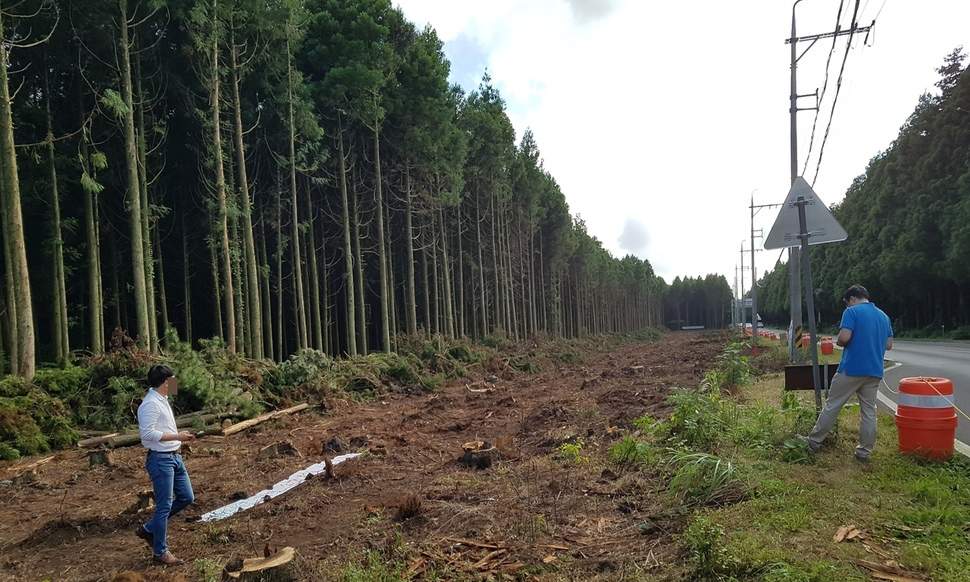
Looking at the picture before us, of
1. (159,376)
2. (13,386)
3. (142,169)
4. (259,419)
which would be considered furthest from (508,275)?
(159,376)

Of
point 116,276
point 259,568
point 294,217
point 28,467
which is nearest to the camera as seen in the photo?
point 259,568

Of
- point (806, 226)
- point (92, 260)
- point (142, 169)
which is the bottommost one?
point (806, 226)

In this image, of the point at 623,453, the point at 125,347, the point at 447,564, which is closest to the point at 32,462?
the point at 125,347

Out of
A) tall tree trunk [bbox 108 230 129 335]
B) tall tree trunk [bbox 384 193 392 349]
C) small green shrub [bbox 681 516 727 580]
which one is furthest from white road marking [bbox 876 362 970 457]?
tall tree trunk [bbox 108 230 129 335]

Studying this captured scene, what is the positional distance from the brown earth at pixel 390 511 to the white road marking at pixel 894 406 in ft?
12.2

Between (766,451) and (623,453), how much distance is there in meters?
1.59

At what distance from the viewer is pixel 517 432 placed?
409 inches

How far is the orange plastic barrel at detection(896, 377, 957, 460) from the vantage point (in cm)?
592

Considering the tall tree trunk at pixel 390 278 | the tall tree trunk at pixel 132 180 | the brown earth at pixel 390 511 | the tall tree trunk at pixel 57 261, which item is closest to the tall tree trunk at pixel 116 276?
the tall tree trunk at pixel 57 261

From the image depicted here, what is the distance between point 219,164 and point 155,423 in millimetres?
12333

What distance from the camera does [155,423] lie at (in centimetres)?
511

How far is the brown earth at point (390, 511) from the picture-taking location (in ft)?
14.8

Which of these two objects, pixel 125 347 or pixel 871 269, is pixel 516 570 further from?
pixel 871 269

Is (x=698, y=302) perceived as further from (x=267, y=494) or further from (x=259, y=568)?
(x=259, y=568)
